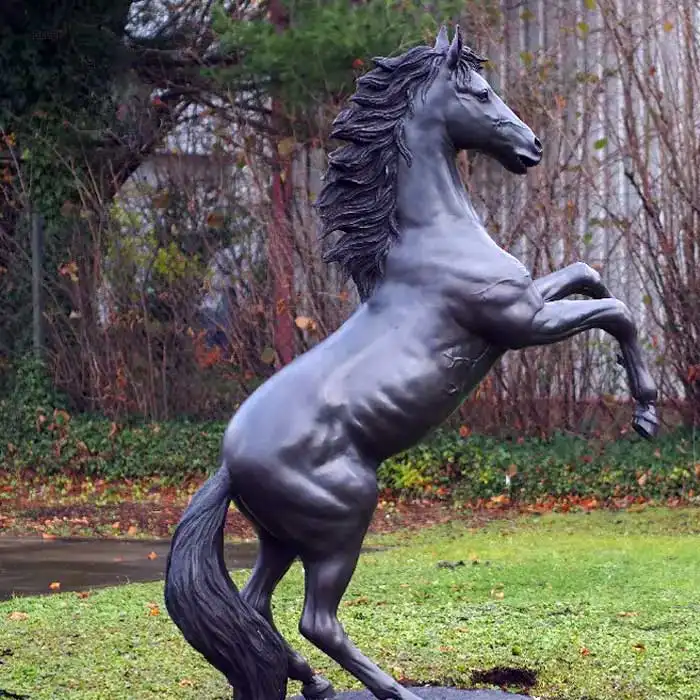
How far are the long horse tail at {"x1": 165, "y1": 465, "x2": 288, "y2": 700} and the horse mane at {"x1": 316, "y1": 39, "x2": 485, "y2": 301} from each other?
0.98 metres

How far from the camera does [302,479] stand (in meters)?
3.66

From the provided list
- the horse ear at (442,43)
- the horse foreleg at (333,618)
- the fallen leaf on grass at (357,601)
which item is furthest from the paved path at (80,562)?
the horse ear at (442,43)

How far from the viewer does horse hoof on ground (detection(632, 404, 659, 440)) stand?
3902mm

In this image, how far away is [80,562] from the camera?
907 centimetres

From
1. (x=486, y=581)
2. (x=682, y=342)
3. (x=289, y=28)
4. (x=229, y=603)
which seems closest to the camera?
(x=229, y=603)

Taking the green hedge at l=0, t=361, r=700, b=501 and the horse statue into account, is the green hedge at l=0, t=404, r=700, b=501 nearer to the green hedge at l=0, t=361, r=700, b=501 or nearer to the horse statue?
the green hedge at l=0, t=361, r=700, b=501

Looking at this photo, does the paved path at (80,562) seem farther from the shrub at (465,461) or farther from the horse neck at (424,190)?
the horse neck at (424,190)

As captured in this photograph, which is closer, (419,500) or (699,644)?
(699,644)

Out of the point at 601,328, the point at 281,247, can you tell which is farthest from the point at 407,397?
the point at 281,247

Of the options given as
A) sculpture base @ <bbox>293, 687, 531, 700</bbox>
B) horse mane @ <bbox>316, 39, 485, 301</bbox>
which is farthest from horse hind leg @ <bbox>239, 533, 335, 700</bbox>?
horse mane @ <bbox>316, 39, 485, 301</bbox>

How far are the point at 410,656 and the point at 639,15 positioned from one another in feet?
26.5

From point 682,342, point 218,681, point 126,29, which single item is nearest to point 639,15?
point 682,342

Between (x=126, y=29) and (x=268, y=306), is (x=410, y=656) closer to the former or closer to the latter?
(x=268, y=306)

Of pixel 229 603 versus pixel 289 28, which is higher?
pixel 289 28
